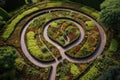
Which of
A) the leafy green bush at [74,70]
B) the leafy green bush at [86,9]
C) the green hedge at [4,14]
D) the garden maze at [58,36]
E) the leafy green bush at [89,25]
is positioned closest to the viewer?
the leafy green bush at [74,70]

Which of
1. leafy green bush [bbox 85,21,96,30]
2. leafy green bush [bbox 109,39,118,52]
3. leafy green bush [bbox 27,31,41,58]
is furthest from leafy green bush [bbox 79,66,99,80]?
leafy green bush [bbox 85,21,96,30]

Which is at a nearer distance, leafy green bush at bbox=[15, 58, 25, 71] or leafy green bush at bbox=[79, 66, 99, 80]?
leafy green bush at bbox=[79, 66, 99, 80]

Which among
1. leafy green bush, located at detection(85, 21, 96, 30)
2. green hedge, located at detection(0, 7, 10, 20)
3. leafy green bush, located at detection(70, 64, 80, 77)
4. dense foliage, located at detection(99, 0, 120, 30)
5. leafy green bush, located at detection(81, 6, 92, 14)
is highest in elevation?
green hedge, located at detection(0, 7, 10, 20)

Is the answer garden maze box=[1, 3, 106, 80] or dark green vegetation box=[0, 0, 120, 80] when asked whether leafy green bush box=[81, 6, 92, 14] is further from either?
garden maze box=[1, 3, 106, 80]

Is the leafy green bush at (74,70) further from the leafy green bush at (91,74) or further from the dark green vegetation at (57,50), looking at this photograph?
the leafy green bush at (91,74)

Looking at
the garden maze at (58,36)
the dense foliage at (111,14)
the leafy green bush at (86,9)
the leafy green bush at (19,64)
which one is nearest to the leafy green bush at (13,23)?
the garden maze at (58,36)

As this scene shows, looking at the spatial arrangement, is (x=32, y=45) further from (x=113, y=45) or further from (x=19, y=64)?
(x=113, y=45)

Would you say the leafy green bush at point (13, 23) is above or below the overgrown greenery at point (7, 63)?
above

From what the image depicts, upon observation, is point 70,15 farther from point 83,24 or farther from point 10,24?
point 10,24
